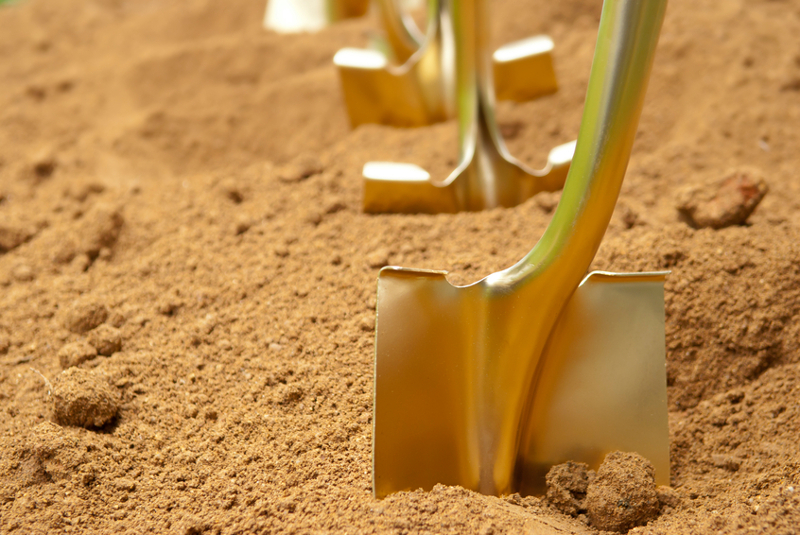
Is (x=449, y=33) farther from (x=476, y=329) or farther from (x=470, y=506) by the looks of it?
(x=470, y=506)

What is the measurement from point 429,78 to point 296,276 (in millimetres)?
708

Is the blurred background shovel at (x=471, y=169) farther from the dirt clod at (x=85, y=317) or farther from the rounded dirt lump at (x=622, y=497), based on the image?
the rounded dirt lump at (x=622, y=497)

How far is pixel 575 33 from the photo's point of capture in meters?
2.08

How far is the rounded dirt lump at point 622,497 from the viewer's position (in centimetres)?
83

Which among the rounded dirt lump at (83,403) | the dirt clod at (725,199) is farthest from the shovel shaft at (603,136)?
the rounded dirt lump at (83,403)

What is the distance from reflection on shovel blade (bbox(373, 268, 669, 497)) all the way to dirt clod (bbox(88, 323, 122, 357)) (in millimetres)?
477

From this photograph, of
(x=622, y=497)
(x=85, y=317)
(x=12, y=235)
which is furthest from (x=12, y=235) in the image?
(x=622, y=497)

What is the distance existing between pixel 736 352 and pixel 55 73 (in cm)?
218

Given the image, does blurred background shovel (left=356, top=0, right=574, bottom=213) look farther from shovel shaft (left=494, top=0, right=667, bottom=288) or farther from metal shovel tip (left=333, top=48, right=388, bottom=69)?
shovel shaft (left=494, top=0, right=667, bottom=288)

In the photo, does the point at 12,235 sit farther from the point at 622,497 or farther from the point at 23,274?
the point at 622,497

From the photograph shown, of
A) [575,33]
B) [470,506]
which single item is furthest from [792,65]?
[470,506]

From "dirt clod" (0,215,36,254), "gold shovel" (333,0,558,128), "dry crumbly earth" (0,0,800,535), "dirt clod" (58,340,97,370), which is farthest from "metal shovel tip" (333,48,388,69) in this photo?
"dirt clod" (58,340,97,370)

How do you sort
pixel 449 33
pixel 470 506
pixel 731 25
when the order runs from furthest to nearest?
1. pixel 731 25
2. pixel 449 33
3. pixel 470 506

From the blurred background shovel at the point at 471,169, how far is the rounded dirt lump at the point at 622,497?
64 centimetres
